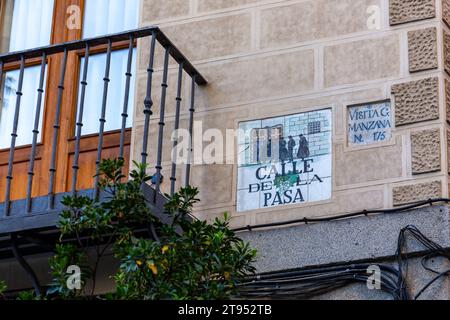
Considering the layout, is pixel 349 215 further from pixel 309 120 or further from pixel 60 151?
pixel 60 151

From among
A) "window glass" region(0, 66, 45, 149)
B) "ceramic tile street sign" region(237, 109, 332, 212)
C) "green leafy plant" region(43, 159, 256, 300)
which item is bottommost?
"green leafy plant" region(43, 159, 256, 300)

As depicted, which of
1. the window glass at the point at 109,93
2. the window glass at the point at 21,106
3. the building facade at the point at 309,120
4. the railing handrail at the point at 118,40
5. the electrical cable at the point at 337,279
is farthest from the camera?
the window glass at the point at 21,106

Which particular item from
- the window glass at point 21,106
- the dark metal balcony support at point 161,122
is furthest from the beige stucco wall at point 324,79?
the window glass at point 21,106

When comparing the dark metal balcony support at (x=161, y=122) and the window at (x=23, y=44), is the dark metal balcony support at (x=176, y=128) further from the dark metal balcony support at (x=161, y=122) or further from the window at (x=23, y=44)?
the window at (x=23, y=44)

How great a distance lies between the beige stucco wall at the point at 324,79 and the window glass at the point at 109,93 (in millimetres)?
338

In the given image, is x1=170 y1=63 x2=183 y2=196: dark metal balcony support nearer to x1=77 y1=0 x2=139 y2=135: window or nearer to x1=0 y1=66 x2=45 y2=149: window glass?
x1=77 y1=0 x2=139 y2=135: window

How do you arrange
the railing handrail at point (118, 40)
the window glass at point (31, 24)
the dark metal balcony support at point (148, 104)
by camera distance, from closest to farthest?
the dark metal balcony support at point (148, 104) → the railing handrail at point (118, 40) → the window glass at point (31, 24)

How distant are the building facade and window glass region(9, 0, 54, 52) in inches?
52.1

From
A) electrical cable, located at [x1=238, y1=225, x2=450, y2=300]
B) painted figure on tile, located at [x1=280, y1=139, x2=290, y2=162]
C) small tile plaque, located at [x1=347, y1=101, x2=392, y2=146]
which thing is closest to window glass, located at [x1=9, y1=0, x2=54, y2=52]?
painted figure on tile, located at [x1=280, y1=139, x2=290, y2=162]

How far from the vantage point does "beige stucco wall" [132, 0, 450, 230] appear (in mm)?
10219

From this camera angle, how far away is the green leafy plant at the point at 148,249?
350 inches

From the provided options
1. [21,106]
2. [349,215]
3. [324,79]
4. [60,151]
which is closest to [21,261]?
[60,151]

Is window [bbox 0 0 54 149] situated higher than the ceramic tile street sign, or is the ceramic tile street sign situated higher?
window [bbox 0 0 54 149]
